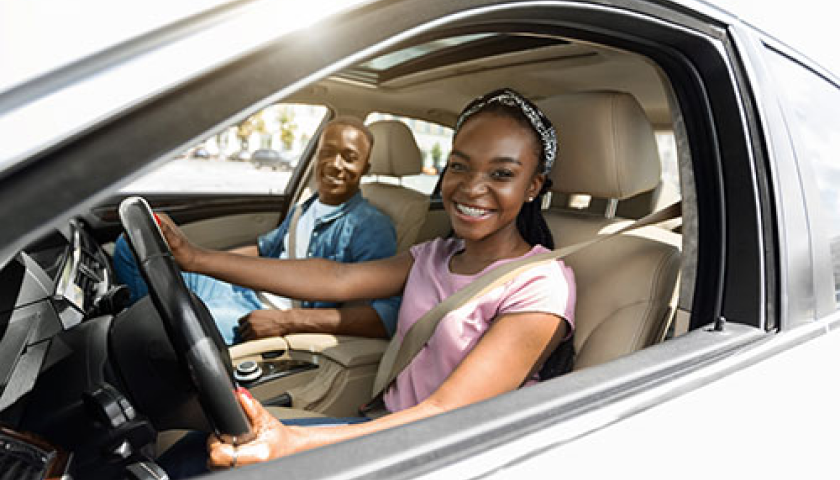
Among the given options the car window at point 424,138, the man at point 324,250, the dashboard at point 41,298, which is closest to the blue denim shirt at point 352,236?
the man at point 324,250

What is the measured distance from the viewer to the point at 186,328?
1000mm

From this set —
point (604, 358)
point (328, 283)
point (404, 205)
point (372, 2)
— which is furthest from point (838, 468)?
point (404, 205)

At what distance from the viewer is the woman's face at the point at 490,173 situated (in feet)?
4.91

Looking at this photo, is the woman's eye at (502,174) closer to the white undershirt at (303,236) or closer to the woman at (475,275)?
the woman at (475,275)

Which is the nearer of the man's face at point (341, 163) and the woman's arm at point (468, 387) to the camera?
the woman's arm at point (468, 387)

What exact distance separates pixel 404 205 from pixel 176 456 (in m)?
2.02

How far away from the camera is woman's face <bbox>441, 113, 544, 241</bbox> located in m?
1.50

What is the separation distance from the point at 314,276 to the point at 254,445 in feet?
3.15

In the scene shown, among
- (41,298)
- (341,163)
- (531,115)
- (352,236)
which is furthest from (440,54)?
(41,298)

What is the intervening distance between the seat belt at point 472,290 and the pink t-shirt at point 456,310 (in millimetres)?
20

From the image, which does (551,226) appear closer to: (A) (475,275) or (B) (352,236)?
(A) (475,275)

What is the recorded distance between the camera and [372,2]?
67 cm

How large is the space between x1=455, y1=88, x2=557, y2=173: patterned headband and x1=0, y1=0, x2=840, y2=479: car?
5.1 inches

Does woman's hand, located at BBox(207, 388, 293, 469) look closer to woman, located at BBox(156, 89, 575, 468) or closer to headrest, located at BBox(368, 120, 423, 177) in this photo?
woman, located at BBox(156, 89, 575, 468)
